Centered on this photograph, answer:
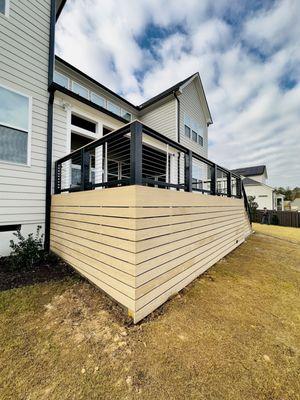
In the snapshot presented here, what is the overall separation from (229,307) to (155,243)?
1.65 meters

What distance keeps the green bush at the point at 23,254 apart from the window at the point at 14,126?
1.88m

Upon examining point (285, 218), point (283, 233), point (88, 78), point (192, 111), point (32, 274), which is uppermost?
point (88, 78)

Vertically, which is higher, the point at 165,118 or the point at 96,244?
the point at 165,118

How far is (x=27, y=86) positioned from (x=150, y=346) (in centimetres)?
625

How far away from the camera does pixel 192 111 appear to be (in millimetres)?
11523

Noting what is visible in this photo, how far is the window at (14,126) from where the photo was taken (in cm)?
432

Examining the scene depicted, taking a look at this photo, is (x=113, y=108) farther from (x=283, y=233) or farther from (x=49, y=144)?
(x=283, y=233)

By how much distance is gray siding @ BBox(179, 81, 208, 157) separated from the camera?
10.5 metres

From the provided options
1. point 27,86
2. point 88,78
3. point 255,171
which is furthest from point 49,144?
point 255,171

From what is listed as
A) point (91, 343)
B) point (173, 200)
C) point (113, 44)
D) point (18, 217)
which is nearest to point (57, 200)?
point (18, 217)

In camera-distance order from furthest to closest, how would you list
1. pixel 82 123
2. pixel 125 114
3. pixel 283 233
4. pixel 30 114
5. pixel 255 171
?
pixel 255 171 < pixel 283 233 < pixel 125 114 < pixel 82 123 < pixel 30 114

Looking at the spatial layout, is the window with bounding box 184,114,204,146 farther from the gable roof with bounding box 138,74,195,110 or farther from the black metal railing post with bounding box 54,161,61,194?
the black metal railing post with bounding box 54,161,61,194

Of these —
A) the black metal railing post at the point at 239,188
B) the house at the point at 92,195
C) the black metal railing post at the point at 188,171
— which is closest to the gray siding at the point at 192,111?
the black metal railing post at the point at 239,188

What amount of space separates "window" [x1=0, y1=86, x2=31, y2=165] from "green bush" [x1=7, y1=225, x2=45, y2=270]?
188 cm
